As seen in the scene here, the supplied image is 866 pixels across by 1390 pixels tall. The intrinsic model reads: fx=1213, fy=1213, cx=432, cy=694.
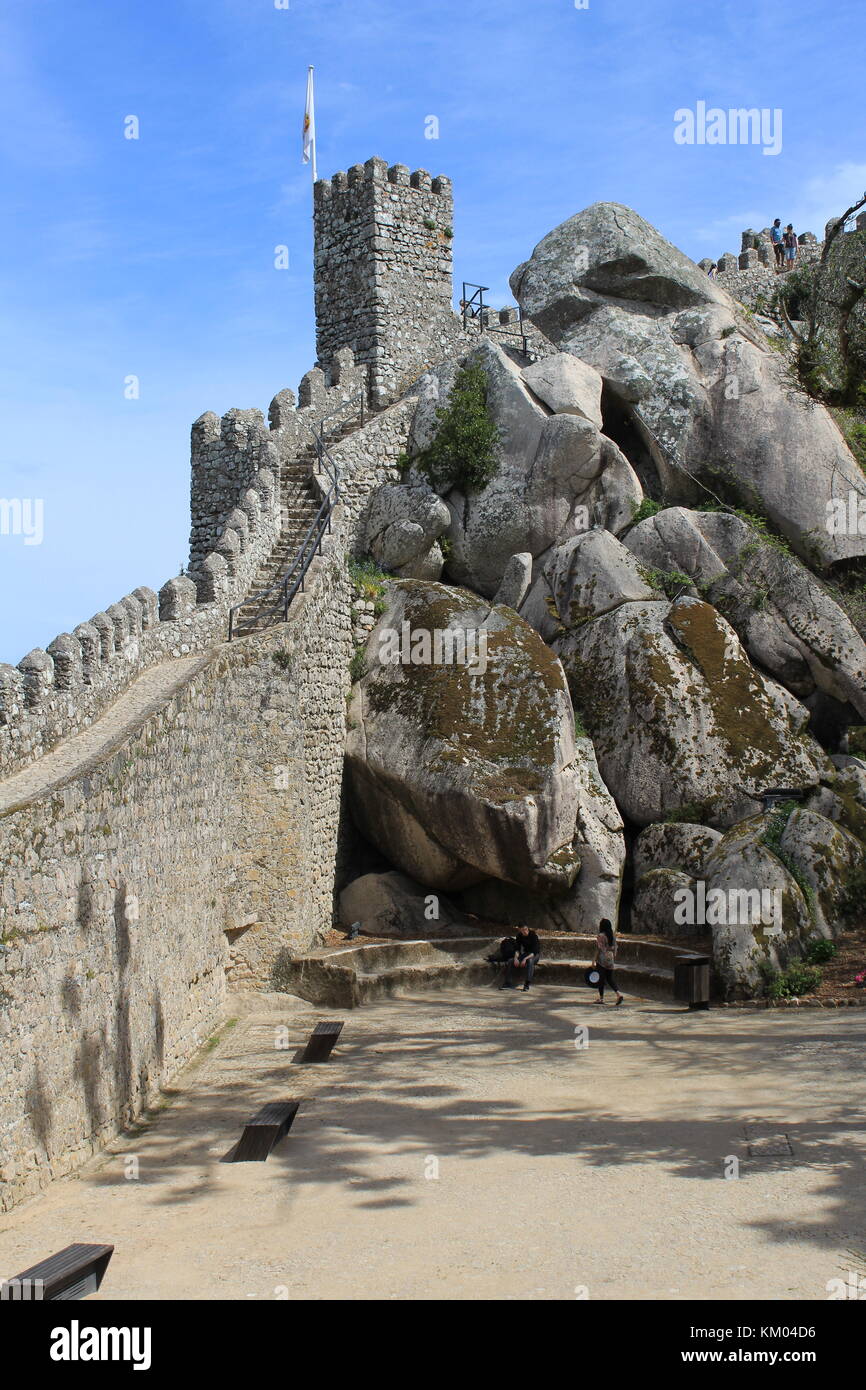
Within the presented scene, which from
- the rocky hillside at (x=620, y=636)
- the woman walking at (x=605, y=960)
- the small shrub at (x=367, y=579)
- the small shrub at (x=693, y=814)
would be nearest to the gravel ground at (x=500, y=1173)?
the woman walking at (x=605, y=960)

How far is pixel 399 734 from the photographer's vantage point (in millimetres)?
17453

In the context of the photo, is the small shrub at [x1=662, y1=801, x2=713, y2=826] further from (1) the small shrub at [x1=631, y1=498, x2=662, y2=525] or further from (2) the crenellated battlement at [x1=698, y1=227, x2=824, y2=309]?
(2) the crenellated battlement at [x1=698, y1=227, x2=824, y2=309]

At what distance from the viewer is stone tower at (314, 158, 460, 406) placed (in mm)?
22734

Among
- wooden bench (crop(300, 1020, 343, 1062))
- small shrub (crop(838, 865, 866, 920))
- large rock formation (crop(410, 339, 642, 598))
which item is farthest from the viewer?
large rock formation (crop(410, 339, 642, 598))

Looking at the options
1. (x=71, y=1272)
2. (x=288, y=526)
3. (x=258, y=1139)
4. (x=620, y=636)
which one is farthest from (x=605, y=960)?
(x=71, y=1272)

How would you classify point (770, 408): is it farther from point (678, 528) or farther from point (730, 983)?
point (730, 983)

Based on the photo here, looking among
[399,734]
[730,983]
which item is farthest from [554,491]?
[730,983]

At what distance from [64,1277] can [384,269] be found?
20.0 metres

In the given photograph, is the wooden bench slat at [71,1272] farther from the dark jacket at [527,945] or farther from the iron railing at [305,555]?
the dark jacket at [527,945]

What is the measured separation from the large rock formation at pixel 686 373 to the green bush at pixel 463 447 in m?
3.04

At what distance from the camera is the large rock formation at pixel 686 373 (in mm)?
21281

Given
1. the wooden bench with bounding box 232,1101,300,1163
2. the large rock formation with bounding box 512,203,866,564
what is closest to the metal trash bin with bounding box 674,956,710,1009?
the wooden bench with bounding box 232,1101,300,1163

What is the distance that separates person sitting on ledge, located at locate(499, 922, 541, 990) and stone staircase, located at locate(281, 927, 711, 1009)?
276mm

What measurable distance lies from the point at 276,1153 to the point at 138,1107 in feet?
5.53
